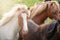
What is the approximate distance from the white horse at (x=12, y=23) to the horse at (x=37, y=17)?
62mm

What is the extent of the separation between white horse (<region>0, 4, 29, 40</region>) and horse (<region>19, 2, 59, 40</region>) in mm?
62

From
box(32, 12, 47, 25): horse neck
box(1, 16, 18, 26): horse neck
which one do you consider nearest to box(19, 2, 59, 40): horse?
box(32, 12, 47, 25): horse neck

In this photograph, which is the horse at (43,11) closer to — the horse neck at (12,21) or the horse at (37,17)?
the horse at (37,17)

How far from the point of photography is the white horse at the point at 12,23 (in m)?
1.37

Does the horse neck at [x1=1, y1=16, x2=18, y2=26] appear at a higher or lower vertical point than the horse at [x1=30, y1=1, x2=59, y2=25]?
lower

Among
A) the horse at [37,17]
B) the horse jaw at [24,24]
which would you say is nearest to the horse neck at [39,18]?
the horse at [37,17]

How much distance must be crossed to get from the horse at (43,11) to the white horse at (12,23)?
0.07 m

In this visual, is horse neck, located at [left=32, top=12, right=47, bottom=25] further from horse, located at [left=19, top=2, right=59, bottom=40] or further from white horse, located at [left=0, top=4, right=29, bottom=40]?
white horse, located at [left=0, top=4, right=29, bottom=40]

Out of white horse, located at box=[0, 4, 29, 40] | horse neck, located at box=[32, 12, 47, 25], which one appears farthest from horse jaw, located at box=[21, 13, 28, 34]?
horse neck, located at box=[32, 12, 47, 25]

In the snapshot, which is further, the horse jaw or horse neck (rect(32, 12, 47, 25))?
horse neck (rect(32, 12, 47, 25))

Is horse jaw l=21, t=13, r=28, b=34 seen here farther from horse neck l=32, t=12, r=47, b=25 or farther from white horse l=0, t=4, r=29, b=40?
horse neck l=32, t=12, r=47, b=25

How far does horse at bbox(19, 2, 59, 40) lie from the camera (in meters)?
1.31

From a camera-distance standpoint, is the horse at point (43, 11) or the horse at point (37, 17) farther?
the horse at point (43, 11)

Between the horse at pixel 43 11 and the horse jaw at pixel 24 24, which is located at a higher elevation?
the horse at pixel 43 11
